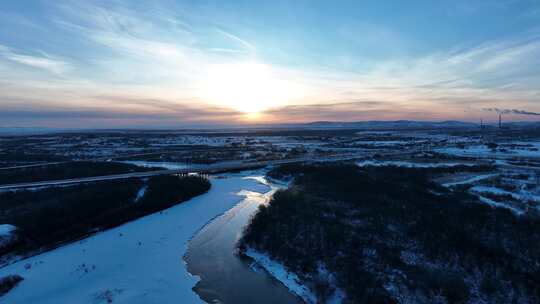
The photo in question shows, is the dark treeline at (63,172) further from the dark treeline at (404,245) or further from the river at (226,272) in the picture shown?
the dark treeline at (404,245)

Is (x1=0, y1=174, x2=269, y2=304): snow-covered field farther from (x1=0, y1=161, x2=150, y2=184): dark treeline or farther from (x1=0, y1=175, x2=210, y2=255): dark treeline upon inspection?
(x1=0, y1=161, x2=150, y2=184): dark treeline

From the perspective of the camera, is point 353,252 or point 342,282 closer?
point 342,282

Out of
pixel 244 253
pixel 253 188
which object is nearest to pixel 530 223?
pixel 244 253

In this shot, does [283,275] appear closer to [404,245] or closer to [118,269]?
[404,245]

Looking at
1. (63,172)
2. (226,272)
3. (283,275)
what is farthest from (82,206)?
(63,172)

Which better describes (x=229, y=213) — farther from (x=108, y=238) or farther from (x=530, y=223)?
(x=530, y=223)

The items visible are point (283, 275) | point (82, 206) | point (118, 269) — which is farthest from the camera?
point (82, 206)

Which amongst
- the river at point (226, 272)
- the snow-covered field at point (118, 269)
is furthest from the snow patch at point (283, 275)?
the snow-covered field at point (118, 269)

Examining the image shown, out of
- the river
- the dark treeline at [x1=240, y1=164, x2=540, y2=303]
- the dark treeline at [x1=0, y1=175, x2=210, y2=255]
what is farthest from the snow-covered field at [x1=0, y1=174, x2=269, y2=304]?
the dark treeline at [x1=240, y1=164, x2=540, y2=303]
